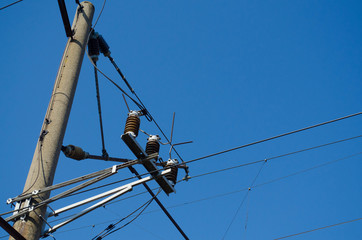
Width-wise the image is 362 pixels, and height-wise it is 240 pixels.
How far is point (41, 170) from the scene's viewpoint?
5621mm

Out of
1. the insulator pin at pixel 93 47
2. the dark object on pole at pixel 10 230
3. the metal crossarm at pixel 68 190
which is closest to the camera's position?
the dark object on pole at pixel 10 230

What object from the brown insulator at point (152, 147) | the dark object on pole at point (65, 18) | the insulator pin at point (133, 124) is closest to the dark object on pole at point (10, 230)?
the insulator pin at point (133, 124)

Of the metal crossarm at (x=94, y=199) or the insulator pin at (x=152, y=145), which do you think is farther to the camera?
the insulator pin at (x=152, y=145)

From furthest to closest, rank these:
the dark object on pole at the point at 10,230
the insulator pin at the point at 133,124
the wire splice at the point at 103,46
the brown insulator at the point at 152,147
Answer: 1. the wire splice at the point at 103,46
2. the brown insulator at the point at 152,147
3. the insulator pin at the point at 133,124
4. the dark object on pole at the point at 10,230

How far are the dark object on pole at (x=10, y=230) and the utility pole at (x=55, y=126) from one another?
332 mm

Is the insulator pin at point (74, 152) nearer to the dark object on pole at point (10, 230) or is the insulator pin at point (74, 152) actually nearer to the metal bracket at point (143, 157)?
the metal bracket at point (143, 157)

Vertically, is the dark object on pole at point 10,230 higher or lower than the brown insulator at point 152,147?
lower

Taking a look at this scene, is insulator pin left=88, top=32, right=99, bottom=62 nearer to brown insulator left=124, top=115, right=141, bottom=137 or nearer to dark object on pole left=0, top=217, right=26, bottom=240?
brown insulator left=124, top=115, right=141, bottom=137

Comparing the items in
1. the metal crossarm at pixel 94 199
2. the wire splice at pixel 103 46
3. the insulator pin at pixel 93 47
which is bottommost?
the metal crossarm at pixel 94 199

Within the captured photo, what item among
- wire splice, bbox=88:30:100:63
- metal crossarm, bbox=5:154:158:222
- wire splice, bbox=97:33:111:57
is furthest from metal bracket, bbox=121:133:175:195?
wire splice, bbox=97:33:111:57

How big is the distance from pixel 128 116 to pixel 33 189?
2.08 m

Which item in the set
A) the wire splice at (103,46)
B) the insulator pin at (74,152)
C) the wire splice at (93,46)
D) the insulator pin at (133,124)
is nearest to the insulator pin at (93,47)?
the wire splice at (93,46)

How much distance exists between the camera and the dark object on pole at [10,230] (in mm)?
4684

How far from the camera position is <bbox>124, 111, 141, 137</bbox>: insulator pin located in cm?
681
